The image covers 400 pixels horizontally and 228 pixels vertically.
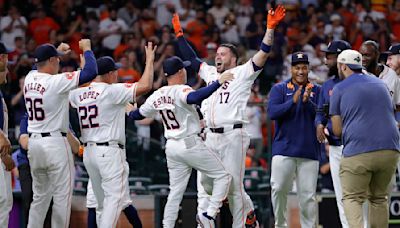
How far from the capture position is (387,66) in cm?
1253

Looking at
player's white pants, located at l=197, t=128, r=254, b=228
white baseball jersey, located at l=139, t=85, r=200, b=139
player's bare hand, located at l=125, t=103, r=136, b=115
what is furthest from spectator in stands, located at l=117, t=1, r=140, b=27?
white baseball jersey, located at l=139, t=85, r=200, b=139

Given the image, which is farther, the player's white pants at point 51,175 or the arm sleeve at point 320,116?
the arm sleeve at point 320,116

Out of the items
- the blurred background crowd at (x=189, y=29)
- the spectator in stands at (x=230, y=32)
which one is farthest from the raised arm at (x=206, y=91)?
the spectator in stands at (x=230, y=32)

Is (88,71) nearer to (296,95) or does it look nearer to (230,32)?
(296,95)

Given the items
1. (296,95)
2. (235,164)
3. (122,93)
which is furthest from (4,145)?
(296,95)

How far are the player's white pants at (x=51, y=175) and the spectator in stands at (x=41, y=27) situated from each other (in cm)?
814

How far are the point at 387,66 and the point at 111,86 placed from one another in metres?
3.33

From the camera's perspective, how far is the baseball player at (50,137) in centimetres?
1120

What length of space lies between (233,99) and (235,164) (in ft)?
2.41

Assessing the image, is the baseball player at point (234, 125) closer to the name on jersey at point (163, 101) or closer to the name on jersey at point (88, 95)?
the name on jersey at point (163, 101)

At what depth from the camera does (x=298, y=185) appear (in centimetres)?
1202

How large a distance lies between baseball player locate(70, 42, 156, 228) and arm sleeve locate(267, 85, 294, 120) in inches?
60.4

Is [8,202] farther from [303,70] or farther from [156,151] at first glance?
[156,151]

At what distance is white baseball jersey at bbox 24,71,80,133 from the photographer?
11188 millimetres
